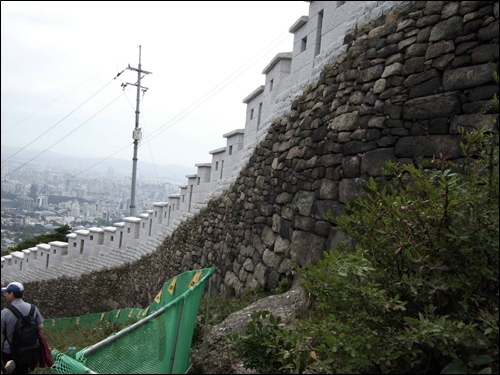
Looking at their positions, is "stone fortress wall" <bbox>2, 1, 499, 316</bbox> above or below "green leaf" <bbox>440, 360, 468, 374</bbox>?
above

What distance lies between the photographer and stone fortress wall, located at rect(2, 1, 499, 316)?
446 centimetres

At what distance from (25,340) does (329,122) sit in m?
4.06

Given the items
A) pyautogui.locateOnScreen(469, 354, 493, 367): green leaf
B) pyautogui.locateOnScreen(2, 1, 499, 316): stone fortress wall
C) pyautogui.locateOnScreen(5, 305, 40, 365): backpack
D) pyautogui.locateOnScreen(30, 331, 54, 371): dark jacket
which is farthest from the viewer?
pyautogui.locateOnScreen(30, 331, 54, 371): dark jacket

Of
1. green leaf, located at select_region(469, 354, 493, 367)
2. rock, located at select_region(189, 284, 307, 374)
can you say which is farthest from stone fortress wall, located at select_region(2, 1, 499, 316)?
green leaf, located at select_region(469, 354, 493, 367)

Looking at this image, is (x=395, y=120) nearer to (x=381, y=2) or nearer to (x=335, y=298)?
(x=381, y=2)

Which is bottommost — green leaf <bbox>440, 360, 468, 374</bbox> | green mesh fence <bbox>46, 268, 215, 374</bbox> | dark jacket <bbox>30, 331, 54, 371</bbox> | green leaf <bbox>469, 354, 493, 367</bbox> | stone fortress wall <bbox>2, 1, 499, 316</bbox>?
dark jacket <bbox>30, 331, 54, 371</bbox>

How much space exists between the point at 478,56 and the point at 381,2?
1532 millimetres

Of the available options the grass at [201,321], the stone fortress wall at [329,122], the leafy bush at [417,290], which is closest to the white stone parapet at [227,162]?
the stone fortress wall at [329,122]

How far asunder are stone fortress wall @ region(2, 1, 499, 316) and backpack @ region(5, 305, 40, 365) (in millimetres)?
2875

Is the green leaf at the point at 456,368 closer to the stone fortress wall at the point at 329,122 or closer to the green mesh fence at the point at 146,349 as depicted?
the green mesh fence at the point at 146,349

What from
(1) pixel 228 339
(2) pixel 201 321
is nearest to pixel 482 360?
(1) pixel 228 339

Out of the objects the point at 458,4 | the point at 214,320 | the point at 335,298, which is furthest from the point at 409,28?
the point at 214,320

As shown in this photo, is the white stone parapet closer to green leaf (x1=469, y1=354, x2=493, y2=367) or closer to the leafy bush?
the leafy bush

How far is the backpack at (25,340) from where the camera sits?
15.6 feet
